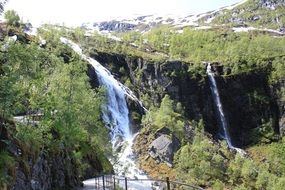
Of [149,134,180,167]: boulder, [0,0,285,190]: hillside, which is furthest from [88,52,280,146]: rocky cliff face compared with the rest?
[149,134,180,167]: boulder

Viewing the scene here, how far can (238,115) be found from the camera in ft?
427

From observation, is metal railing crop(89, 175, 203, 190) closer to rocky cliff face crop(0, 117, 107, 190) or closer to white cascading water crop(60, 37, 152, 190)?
rocky cliff face crop(0, 117, 107, 190)

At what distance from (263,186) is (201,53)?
110303 millimetres

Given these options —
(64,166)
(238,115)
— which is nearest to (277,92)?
(238,115)

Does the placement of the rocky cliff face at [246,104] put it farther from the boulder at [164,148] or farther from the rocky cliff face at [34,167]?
the rocky cliff face at [34,167]

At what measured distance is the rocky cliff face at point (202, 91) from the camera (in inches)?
4938

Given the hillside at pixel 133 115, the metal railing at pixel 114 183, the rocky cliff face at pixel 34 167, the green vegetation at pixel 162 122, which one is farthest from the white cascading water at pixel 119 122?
the rocky cliff face at pixel 34 167

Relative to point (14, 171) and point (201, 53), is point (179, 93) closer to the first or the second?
point (201, 53)

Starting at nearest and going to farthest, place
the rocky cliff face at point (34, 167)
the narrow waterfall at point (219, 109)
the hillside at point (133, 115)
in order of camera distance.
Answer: the rocky cliff face at point (34, 167)
the hillside at point (133, 115)
the narrow waterfall at point (219, 109)

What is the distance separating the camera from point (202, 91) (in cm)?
12925

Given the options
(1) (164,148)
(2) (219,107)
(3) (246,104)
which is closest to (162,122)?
(1) (164,148)

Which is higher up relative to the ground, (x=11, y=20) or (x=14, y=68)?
(x=11, y=20)

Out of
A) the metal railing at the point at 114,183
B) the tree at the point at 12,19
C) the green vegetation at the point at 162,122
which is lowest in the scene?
the metal railing at the point at 114,183

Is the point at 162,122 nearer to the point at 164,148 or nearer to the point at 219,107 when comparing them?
the point at 164,148
